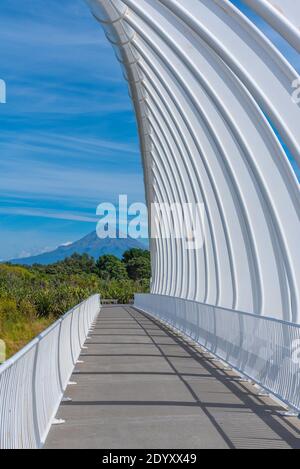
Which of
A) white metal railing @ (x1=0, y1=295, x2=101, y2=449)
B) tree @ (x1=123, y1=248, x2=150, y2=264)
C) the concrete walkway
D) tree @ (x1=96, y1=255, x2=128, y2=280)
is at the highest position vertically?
tree @ (x1=123, y1=248, x2=150, y2=264)

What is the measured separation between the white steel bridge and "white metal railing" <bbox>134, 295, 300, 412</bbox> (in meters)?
0.03

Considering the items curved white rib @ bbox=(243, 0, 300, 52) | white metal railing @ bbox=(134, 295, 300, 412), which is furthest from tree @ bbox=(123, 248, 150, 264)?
curved white rib @ bbox=(243, 0, 300, 52)

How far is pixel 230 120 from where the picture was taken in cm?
1666

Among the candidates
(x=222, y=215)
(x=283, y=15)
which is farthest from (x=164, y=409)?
(x=222, y=215)

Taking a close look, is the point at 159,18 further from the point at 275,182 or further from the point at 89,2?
the point at 275,182

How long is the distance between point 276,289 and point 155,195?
2442cm

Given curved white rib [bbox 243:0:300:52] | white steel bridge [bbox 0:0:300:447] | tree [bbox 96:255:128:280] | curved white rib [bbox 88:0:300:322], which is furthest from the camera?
tree [bbox 96:255:128:280]

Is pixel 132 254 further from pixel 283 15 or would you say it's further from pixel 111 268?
pixel 283 15

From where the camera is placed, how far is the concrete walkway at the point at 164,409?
8344mm

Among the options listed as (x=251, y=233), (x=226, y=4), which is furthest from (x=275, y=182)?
(x=226, y=4)

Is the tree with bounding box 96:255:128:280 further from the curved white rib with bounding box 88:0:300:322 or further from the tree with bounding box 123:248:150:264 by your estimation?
the curved white rib with bounding box 88:0:300:322

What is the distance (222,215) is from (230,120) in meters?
5.26

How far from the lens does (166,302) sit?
98.5ft

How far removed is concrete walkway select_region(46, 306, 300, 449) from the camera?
328 inches
